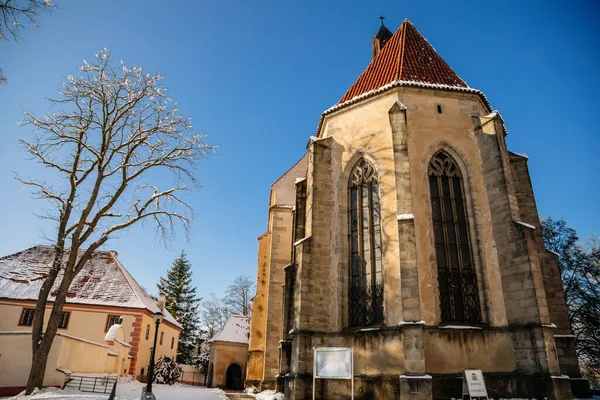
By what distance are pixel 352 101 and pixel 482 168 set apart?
4.71 meters

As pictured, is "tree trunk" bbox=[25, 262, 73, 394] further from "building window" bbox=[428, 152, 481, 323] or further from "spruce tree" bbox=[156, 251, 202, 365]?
"spruce tree" bbox=[156, 251, 202, 365]

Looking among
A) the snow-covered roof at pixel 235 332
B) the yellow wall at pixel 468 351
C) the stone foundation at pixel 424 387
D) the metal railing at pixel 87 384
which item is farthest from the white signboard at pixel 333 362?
the snow-covered roof at pixel 235 332

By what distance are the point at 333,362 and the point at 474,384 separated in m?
3.20

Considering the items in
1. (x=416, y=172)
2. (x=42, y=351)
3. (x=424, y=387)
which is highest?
(x=416, y=172)

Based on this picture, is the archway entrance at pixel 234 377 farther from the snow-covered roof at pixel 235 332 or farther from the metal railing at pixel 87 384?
the metal railing at pixel 87 384

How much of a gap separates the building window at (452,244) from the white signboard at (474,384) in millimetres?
1637

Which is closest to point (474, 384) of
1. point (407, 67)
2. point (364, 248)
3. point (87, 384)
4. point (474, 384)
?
point (474, 384)

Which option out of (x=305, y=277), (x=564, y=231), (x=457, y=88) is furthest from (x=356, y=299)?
(x=564, y=231)

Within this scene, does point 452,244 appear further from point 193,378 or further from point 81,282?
point 193,378

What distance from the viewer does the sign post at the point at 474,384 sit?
8.88 metres

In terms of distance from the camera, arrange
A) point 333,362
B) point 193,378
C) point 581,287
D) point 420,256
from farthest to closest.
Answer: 1. point 193,378
2. point 581,287
3. point 420,256
4. point 333,362

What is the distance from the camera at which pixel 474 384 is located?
8977mm

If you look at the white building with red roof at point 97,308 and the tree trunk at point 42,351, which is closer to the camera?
the tree trunk at point 42,351

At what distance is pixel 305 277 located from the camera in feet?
38.0
